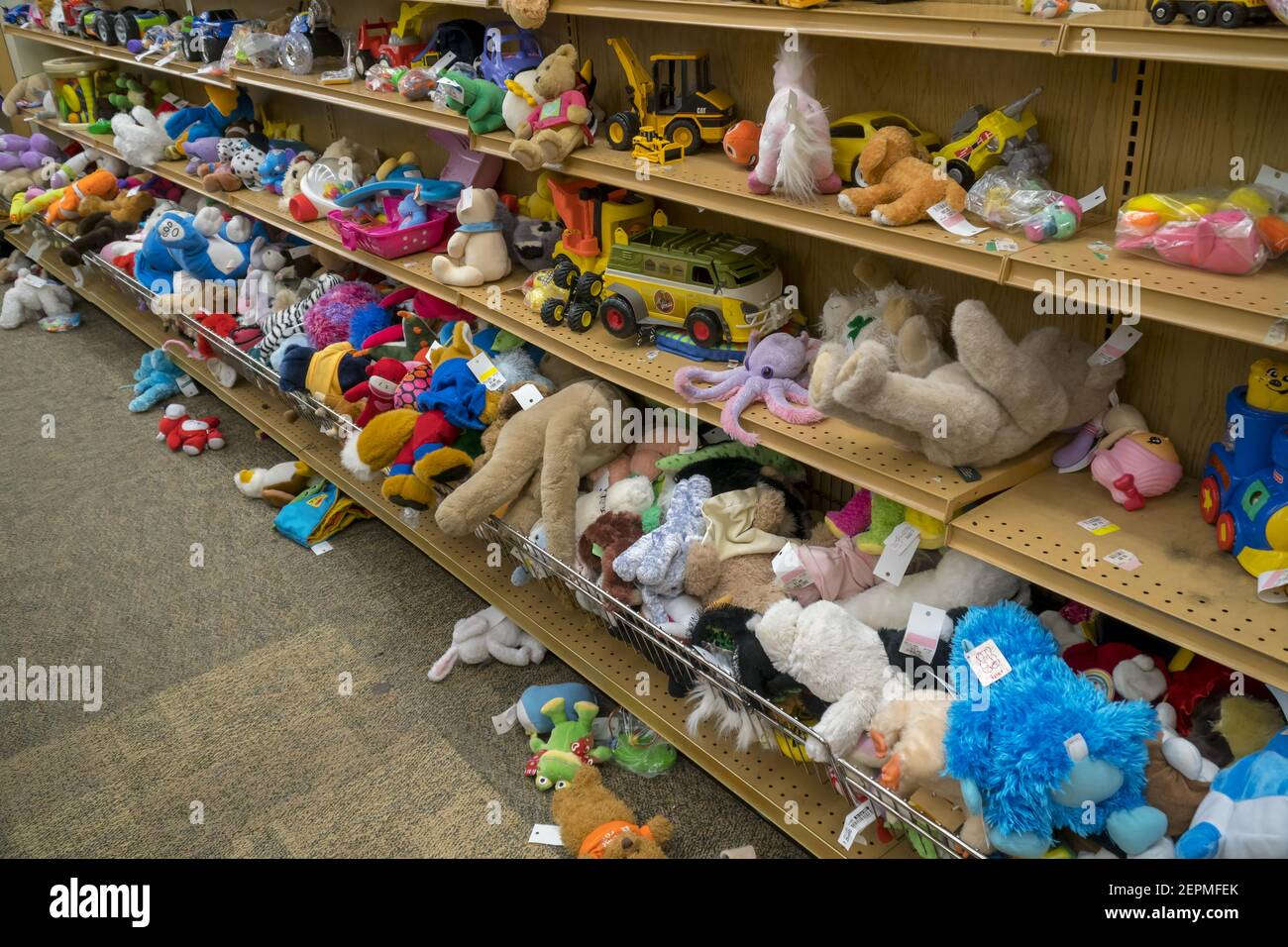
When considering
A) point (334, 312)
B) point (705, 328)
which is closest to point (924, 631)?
point (705, 328)

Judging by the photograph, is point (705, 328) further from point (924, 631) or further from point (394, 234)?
point (394, 234)

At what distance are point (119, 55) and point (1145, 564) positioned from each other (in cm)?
481

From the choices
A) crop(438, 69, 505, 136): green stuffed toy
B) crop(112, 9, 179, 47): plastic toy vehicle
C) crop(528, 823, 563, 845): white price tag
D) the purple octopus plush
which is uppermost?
crop(112, 9, 179, 47): plastic toy vehicle

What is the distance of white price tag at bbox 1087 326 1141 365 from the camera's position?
1.75 m

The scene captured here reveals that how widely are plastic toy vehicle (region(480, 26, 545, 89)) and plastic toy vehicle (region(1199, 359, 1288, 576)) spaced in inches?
74.5

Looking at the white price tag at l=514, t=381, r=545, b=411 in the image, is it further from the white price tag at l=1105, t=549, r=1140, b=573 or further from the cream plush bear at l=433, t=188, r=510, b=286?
the white price tag at l=1105, t=549, r=1140, b=573

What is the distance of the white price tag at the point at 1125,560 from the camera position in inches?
62.9

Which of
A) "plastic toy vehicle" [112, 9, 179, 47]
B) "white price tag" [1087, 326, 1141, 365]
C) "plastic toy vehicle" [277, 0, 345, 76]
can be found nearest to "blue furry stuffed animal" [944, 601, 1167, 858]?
"white price tag" [1087, 326, 1141, 365]

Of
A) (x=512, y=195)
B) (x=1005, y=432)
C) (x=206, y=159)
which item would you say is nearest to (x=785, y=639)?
(x=1005, y=432)

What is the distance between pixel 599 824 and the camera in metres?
2.11

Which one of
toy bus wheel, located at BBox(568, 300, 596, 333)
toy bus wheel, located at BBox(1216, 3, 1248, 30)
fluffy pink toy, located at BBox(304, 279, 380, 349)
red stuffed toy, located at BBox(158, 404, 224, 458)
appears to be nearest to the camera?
toy bus wheel, located at BBox(1216, 3, 1248, 30)

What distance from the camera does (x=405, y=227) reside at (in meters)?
3.15

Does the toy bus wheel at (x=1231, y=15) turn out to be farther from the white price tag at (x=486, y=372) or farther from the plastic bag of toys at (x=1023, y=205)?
the white price tag at (x=486, y=372)

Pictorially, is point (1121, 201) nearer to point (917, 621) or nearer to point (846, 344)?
point (846, 344)
